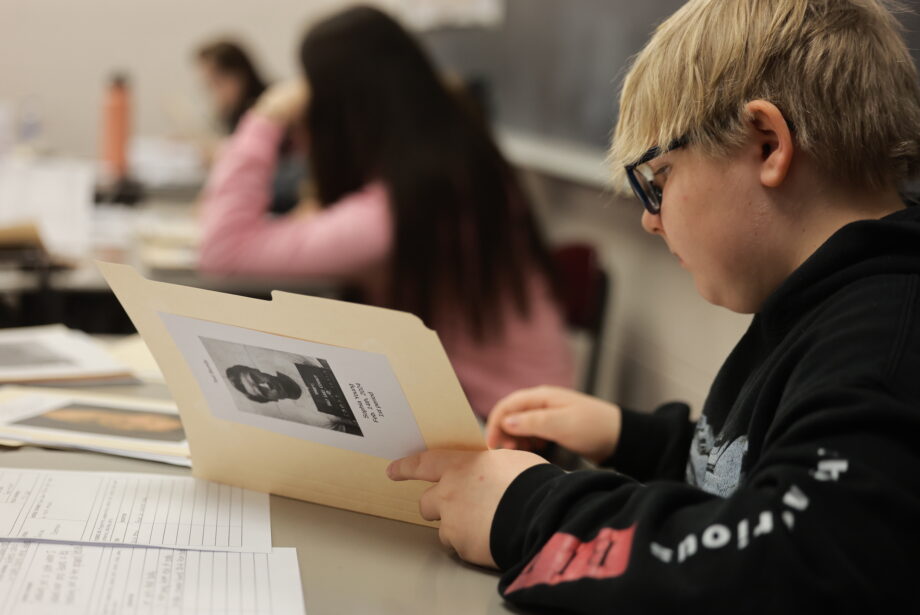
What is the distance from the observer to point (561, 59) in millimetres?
2646

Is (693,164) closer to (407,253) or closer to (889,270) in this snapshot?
(889,270)

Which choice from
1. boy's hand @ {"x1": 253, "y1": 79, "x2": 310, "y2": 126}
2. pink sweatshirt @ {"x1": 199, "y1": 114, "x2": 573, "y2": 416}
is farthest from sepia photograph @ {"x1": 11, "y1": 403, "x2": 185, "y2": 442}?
boy's hand @ {"x1": 253, "y1": 79, "x2": 310, "y2": 126}

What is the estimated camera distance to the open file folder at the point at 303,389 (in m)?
0.71

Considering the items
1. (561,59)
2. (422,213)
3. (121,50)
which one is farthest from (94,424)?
(121,50)

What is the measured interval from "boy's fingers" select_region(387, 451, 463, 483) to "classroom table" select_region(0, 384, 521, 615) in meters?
0.05

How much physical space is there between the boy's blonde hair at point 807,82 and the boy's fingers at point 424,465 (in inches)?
12.3

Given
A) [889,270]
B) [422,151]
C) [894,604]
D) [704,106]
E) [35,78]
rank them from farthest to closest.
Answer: [35,78]
[422,151]
[704,106]
[889,270]
[894,604]

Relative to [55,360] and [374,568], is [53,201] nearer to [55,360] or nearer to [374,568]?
[55,360]

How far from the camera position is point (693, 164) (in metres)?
0.78

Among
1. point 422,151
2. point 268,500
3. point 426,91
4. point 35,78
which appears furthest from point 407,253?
point 35,78

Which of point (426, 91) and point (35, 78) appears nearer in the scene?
point (426, 91)

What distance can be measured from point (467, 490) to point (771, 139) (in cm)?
35

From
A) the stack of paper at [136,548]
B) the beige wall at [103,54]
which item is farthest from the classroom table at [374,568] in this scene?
the beige wall at [103,54]

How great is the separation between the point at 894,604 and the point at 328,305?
1.35ft
